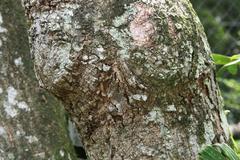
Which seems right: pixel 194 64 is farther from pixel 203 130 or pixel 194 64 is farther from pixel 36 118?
pixel 36 118

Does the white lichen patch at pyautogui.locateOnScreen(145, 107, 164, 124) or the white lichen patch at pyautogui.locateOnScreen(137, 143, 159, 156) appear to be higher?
the white lichen patch at pyautogui.locateOnScreen(145, 107, 164, 124)

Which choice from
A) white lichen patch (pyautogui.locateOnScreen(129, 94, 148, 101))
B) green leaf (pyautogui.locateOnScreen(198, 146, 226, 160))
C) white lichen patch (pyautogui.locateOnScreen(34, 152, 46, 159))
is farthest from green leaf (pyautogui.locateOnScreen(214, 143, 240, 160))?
white lichen patch (pyautogui.locateOnScreen(34, 152, 46, 159))

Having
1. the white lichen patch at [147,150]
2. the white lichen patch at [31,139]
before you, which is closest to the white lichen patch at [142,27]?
the white lichen patch at [147,150]

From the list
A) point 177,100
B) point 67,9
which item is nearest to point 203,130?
point 177,100

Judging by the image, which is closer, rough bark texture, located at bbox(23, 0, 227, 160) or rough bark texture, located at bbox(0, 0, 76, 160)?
rough bark texture, located at bbox(23, 0, 227, 160)

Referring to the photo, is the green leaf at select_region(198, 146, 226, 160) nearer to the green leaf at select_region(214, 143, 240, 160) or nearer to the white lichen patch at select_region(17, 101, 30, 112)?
the green leaf at select_region(214, 143, 240, 160)

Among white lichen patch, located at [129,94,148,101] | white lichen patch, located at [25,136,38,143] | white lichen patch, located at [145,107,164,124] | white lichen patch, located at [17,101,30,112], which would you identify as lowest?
white lichen patch, located at [25,136,38,143]

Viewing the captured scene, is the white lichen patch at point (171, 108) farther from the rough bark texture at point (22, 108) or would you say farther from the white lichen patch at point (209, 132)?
the rough bark texture at point (22, 108)

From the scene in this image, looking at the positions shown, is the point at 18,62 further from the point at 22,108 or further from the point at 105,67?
the point at 105,67
